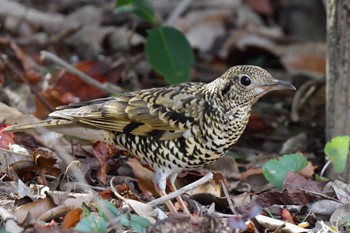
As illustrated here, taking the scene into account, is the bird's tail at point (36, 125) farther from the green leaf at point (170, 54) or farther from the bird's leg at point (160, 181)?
the green leaf at point (170, 54)

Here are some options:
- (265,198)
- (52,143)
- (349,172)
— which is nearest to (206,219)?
(265,198)

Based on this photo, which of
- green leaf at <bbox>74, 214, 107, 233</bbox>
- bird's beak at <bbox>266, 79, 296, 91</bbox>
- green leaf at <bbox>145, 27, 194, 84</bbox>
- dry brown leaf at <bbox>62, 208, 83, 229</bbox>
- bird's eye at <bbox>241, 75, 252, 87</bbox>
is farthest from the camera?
green leaf at <bbox>145, 27, 194, 84</bbox>

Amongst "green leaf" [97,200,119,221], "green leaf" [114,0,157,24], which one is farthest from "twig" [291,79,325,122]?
"green leaf" [97,200,119,221]

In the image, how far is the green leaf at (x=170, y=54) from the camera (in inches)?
292

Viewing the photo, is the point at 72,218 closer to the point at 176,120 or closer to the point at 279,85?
the point at 176,120

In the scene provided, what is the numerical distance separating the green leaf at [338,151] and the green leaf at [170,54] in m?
1.58

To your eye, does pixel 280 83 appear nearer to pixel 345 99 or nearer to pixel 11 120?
pixel 345 99

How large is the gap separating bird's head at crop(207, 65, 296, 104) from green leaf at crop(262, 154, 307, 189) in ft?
2.65

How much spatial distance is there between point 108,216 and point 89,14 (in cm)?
595

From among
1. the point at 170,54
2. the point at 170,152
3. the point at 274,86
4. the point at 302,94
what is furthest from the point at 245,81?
the point at 302,94

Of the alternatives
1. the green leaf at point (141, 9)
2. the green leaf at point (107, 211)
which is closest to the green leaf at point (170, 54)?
the green leaf at point (141, 9)

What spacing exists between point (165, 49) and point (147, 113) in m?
1.80

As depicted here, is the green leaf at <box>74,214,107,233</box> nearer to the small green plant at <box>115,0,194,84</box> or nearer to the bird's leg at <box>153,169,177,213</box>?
the bird's leg at <box>153,169,177,213</box>

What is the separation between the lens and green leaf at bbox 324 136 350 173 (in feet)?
20.4
